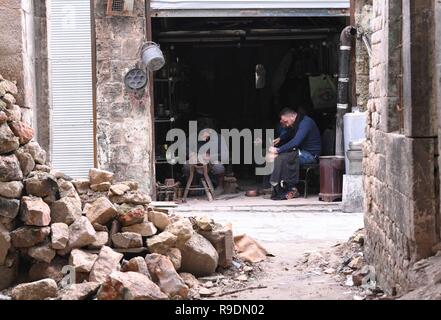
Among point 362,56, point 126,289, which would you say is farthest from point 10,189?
point 362,56

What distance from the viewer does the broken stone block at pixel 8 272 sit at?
19.5 feet

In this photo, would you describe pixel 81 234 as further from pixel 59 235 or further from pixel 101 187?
pixel 101 187

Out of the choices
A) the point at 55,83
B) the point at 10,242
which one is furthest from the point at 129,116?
the point at 10,242

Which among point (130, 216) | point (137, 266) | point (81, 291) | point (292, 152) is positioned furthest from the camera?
point (292, 152)

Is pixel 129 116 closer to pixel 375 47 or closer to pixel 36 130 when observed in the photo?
pixel 36 130

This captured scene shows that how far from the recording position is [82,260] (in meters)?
5.91

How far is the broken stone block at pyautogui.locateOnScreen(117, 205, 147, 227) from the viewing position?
6574 millimetres

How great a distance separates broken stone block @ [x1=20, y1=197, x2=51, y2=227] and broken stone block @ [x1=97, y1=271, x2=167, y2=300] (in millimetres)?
955

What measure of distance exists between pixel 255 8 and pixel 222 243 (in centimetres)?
519

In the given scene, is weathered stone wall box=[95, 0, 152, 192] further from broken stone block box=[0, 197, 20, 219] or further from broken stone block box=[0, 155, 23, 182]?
broken stone block box=[0, 197, 20, 219]

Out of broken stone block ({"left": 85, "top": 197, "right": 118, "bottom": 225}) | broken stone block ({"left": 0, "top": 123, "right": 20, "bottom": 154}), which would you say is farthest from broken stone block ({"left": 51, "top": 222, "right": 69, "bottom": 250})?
broken stone block ({"left": 0, "top": 123, "right": 20, "bottom": 154})

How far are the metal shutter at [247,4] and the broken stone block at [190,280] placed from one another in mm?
5535

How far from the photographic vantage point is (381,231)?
628 cm

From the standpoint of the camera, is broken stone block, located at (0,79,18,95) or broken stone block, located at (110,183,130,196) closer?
broken stone block, located at (0,79,18,95)
